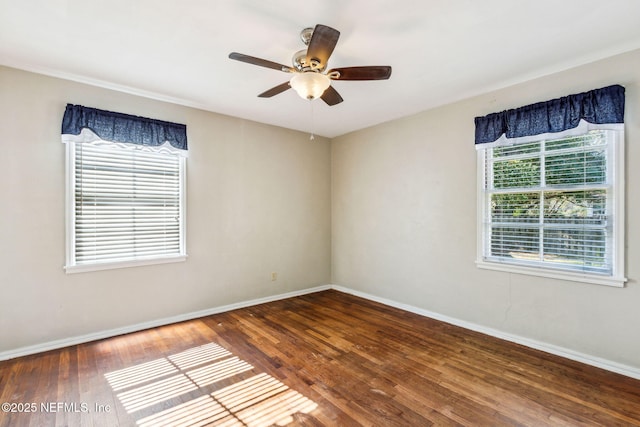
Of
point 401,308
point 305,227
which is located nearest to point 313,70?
point 305,227

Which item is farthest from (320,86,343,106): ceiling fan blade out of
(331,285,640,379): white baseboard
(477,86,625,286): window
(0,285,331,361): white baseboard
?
(0,285,331,361): white baseboard

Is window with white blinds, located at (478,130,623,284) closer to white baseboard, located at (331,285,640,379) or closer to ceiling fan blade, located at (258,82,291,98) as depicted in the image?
white baseboard, located at (331,285,640,379)

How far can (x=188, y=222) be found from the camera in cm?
375

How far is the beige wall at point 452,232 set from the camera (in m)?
2.51

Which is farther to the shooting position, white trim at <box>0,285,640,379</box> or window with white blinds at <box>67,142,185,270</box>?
window with white blinds at <box>67,142,185,270</box>

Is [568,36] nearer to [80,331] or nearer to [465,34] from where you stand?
[465,34]

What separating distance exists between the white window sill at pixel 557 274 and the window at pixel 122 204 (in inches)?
143

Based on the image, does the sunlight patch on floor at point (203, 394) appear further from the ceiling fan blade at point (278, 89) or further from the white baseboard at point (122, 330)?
the ceiling fan blade at point (278, 89)

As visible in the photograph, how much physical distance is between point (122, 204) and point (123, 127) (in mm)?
834

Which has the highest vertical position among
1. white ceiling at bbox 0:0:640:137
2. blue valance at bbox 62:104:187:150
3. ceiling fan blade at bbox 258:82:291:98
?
white ceiling at bbox 0:0:640:137

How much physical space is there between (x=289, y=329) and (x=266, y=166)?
2.33 meters

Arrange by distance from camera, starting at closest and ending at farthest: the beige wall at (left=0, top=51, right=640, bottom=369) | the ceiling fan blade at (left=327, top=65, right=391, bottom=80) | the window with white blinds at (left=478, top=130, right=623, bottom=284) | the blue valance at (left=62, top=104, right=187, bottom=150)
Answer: the ceiling fan blade at (left=327, top=65, right=391, bottom=80) < the window with white blinds at (left=478, top=130, right=623, bottom=284) < the beige wall at (left=0, top=51, right=640, bottom=369) < the blue valance at (left=62, top=104, right=187, bottom=150)

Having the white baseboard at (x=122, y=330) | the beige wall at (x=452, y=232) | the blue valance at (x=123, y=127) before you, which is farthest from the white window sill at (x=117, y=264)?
the beige wall at (x=452, y=232)

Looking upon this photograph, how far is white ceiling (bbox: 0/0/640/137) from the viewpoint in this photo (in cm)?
198
